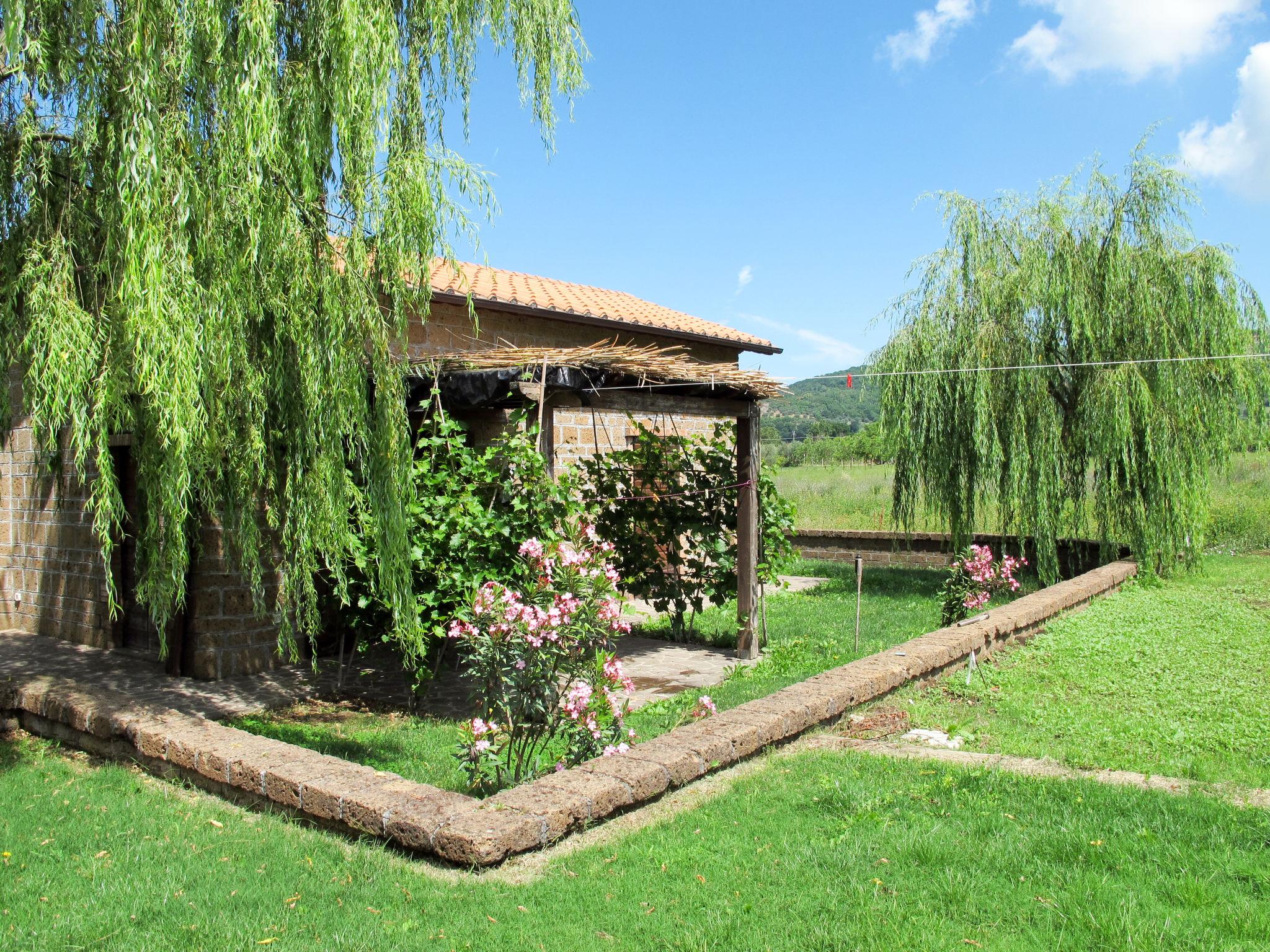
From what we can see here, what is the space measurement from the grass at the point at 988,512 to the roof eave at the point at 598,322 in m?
2.33

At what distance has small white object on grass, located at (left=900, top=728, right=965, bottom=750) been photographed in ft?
18.3

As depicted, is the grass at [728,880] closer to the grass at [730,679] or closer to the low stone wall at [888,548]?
the grass at [730,679]

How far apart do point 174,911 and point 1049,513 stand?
34.8 feet

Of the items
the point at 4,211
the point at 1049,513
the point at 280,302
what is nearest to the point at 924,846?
the point at 280,302

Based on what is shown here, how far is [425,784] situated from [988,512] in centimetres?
1007

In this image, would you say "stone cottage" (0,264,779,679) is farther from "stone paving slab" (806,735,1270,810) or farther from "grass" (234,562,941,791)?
"stone paving slab" (806,735,1270,810)

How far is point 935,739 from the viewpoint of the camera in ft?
18.7

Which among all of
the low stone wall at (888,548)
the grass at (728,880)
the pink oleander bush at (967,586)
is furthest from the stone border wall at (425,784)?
the low stone wall at (888,548)

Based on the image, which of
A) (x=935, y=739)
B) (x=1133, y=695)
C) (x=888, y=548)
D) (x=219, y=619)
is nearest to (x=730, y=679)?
(x=935, y=739)

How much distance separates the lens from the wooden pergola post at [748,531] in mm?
8469

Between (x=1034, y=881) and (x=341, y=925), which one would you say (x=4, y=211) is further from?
(x=1034, y=881)

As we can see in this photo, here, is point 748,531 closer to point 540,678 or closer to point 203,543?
point 540,678

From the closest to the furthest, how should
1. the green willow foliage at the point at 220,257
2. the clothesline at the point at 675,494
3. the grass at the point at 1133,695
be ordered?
the green willow foliage at the point at 220,257, the grass at the point at 1133,695, the clothesline at the point at 675,494

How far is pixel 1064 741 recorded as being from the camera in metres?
5.62
